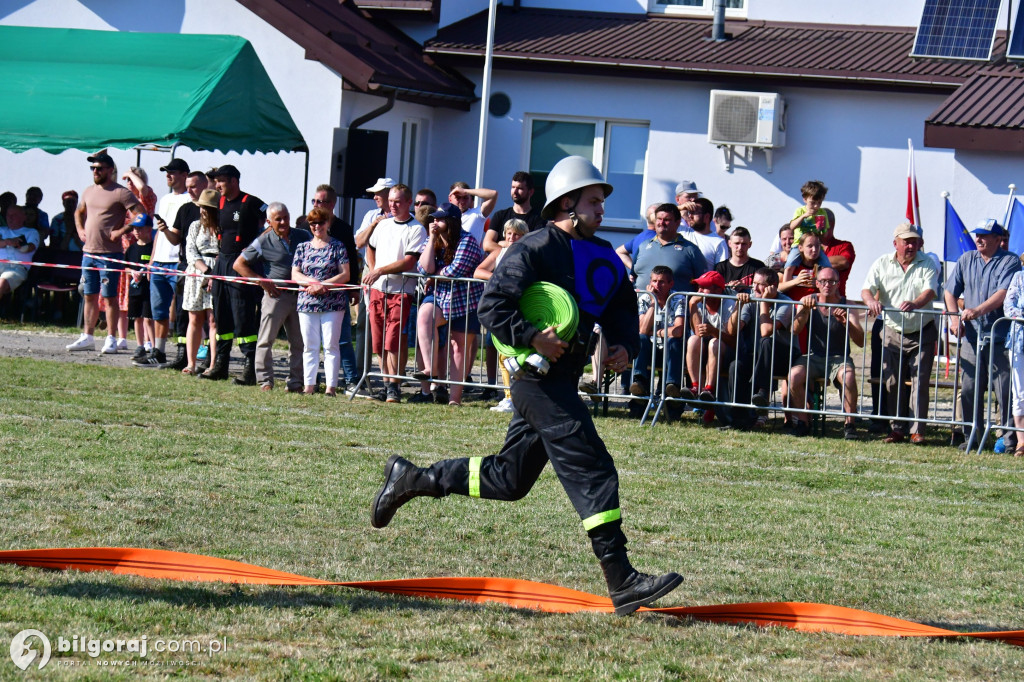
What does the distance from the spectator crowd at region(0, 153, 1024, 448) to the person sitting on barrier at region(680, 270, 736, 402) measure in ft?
0.06

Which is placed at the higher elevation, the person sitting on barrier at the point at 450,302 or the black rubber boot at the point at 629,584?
the person sitting on barrier at the point at 450,302

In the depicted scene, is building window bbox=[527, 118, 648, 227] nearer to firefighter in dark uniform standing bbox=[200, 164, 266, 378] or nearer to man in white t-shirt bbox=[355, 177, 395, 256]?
man in white t-shirt bbox=[355, 177, 395, 256]

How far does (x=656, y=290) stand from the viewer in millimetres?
12297

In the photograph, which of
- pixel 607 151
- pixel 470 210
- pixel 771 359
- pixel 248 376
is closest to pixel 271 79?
pixel 607 151

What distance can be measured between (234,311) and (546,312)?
7991 millimetres

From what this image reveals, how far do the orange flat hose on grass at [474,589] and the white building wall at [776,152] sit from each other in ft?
49.0

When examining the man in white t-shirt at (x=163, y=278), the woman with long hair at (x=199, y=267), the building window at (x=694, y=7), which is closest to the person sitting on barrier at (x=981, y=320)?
the woman with long hair at (x=199, y=267)

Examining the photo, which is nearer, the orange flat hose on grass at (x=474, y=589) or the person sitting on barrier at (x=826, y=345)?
the orange flat hose on grass at (x=474, y=589)

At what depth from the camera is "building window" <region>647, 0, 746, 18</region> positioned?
72.2 ft

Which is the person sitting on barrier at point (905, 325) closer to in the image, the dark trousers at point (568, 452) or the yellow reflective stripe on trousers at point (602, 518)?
the dark trousers at point (568, 452)

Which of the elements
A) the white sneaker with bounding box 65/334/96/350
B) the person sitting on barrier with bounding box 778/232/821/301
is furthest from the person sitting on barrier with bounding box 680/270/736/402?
the white sneaker with bounding box 65/334/96/350

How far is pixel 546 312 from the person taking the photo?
5.91 m

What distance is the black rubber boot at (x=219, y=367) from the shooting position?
13.5 m

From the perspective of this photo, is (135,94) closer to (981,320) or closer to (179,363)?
(179,363)
